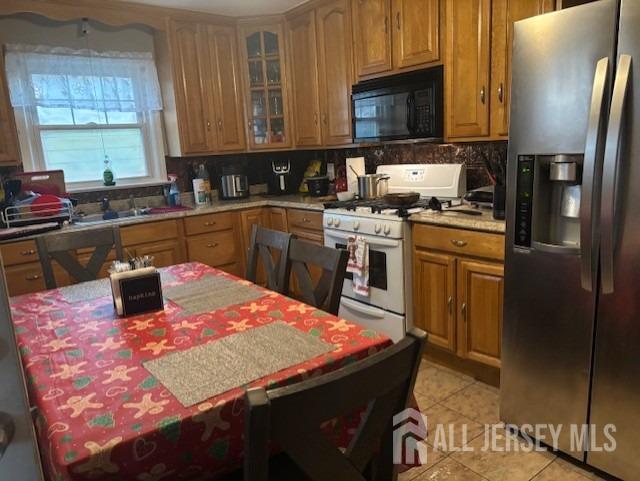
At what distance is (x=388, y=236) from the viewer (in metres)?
2.72

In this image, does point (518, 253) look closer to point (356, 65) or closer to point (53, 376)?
point (53, 376)

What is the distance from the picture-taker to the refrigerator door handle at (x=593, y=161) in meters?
1.54

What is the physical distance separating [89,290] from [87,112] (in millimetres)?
2213

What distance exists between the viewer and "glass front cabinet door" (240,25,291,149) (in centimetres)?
389

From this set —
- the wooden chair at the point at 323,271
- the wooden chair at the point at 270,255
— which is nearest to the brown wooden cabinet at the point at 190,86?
the wooden chair at the point at 270,255

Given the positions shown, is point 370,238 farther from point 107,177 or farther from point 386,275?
point 107,177

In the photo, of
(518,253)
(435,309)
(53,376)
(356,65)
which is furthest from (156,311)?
(356,65)

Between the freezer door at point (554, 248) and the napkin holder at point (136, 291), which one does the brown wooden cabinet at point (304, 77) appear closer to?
the freezer door at point (554, 248)

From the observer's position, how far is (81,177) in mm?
3611

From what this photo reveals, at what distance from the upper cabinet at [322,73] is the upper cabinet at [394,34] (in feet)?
0.45

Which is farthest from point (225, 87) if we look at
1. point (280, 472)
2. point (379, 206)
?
point (280, 472)

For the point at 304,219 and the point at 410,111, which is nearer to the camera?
the point at 410,111

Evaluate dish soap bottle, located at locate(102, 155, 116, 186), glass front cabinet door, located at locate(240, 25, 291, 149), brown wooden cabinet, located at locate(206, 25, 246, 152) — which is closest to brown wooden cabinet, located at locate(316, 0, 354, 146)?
glass front cabinet door, located at locate(240, 25, 291, 149)

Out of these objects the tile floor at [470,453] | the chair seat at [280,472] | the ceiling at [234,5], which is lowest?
the tile floor at [470,453]
